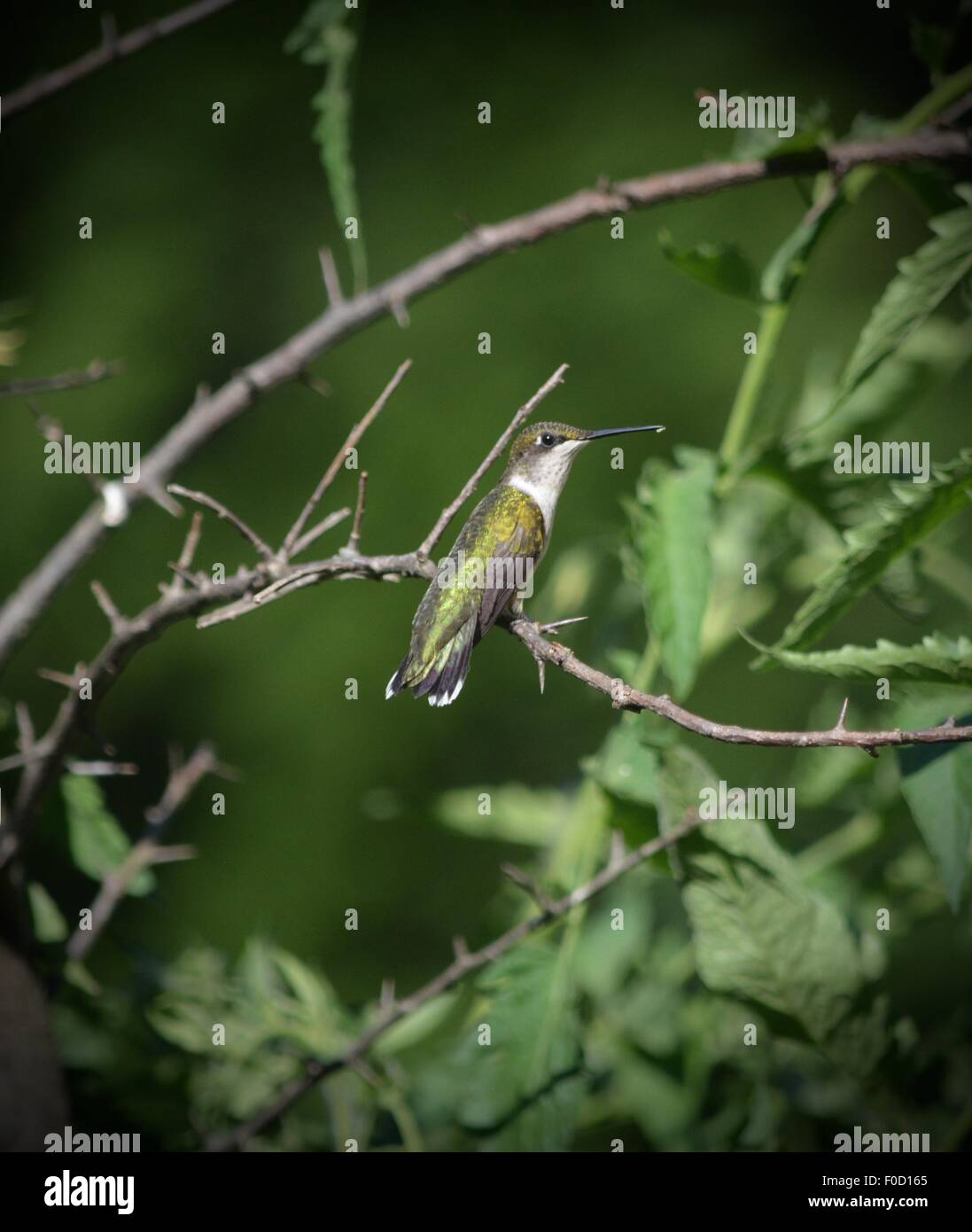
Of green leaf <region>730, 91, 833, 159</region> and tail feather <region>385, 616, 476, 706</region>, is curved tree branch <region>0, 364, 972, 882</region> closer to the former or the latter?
tail feather <region>385, 616, 476, 706</region>

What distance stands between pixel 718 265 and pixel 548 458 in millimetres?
645

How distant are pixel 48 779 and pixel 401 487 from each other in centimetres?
128

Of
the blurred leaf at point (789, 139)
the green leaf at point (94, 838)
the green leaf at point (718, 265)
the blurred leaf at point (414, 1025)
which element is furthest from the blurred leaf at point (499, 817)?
the blurred leaf at point (789, 139)

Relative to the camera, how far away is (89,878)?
5.60ft

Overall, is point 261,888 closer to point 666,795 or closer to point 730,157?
point 666,795

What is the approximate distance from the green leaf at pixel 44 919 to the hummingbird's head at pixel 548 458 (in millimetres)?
931

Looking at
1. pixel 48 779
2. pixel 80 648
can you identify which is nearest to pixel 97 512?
pixel 48 779

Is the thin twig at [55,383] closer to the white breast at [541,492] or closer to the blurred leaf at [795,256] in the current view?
the white breast at [541,492]

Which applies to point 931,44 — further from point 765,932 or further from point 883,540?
point 765,932

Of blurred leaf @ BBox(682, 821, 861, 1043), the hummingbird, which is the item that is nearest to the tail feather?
the hummingbird

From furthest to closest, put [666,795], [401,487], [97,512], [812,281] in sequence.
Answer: [812,281] → [401,487] → [97,512] → [666,795]

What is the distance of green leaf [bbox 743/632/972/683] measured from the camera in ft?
3.63

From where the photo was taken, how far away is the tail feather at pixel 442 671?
130cm

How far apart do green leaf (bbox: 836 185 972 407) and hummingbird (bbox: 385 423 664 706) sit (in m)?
0.24
